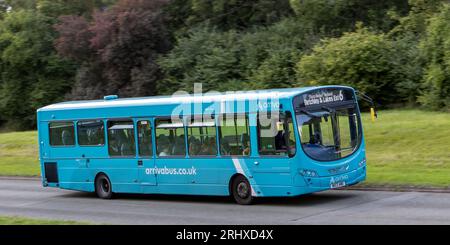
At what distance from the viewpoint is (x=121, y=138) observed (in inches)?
806

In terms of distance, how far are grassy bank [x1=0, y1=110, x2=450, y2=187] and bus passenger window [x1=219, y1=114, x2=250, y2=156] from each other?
13.3 feet

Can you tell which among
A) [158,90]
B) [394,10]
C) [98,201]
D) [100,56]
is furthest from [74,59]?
[98,201]

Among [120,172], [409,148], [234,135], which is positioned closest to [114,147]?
[120,172]

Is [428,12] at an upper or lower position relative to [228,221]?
upper

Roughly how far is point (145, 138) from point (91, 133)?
2283mm

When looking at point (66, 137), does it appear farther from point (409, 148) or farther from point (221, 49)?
point (221, 49)

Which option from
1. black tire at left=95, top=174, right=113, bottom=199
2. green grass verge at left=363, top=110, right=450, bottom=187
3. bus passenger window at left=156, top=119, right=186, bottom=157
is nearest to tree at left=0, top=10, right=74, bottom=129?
green grass verge at left=363, top=110, right=450, bottom=187

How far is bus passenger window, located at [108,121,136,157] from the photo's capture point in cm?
2019

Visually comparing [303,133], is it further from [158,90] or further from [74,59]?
[74,59]

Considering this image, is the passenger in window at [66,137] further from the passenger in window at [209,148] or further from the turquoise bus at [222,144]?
the passenger in window at [209,148]

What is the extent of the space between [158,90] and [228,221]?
27.4 meters

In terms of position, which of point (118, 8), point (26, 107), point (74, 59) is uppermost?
point (118, 8)

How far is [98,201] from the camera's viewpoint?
20.6 metres
